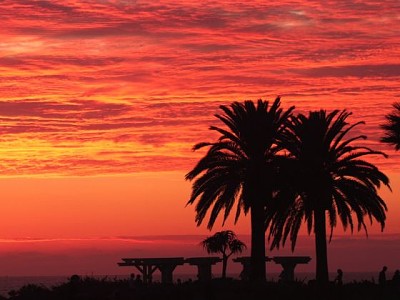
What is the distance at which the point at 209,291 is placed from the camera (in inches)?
1451

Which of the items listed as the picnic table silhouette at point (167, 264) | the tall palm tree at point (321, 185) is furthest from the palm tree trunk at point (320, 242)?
the picnic table silhouette at point (167, 264)

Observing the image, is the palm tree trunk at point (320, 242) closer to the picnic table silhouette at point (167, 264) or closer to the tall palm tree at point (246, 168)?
the tall palm tree at point (246, 168)

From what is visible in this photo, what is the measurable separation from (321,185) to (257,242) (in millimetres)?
4892

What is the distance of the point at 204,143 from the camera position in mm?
55250

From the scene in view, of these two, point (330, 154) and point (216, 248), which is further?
point (216, 248)

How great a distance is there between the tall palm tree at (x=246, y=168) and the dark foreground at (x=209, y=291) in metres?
7.90

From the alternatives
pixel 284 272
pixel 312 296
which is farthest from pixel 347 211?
pixel 284 272

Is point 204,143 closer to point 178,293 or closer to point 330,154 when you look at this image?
point 330,154

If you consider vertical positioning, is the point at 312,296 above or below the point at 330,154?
below

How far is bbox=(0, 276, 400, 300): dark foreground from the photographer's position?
128ft

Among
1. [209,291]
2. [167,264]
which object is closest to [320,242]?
[209,291]

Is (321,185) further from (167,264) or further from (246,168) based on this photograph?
(167,264)

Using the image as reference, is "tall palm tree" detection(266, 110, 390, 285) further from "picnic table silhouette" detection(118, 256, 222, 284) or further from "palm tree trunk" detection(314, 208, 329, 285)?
"picnic table silhouette" detection(118, 256, 222, 284)

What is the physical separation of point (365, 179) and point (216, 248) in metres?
14.6
